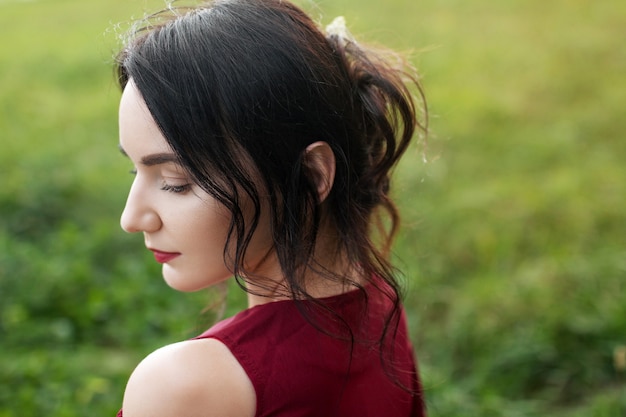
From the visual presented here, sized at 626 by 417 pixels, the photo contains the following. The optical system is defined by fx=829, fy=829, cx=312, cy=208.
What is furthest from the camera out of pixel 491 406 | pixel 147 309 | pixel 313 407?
pixel 147 309

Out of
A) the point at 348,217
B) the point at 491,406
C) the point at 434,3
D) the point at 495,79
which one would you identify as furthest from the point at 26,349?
the point at 434,3

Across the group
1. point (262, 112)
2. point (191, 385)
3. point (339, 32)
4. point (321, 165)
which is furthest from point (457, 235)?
point (191, 385)

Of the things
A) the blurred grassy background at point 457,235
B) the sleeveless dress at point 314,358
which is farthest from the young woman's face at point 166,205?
the blurred grassy background at point 457,235

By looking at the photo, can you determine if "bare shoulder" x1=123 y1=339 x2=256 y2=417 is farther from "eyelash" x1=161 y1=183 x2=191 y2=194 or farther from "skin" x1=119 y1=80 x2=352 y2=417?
"eyelash" x1=161 y1=183 x2=191 y2=194

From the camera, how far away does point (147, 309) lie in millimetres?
3480

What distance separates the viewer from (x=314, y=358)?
5.06 ft

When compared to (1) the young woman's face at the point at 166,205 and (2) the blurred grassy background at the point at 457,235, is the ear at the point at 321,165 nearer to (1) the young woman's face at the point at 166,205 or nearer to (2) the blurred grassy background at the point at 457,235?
(1) the young woman's face at the point at 166,205

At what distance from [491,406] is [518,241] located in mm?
1139

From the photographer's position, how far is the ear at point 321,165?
158 centimetres

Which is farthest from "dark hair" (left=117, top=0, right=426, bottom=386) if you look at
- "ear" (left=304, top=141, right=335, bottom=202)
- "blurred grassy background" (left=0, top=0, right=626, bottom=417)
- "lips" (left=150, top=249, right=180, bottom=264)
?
"blurred grassy background" (left=0, top=0, right=626, bottom=417)

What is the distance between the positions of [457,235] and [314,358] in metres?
2.48

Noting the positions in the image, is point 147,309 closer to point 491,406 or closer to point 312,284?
point 491,406

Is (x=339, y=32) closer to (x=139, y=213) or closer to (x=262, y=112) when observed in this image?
(x=262, y=112)

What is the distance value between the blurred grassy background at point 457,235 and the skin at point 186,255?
0.43 m
